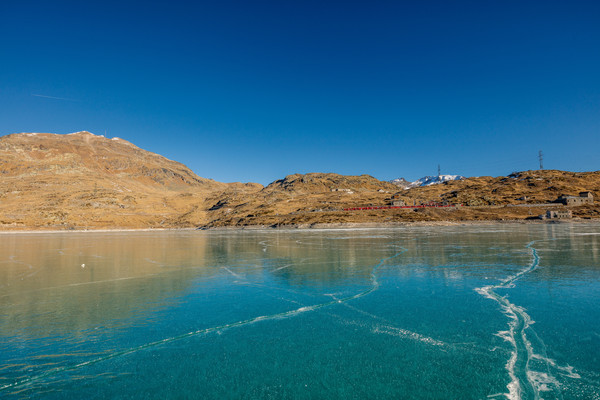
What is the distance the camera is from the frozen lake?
7.39 metres

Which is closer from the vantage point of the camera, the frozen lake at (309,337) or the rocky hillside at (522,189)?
the frozen lake at (309,337)

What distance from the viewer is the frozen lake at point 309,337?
7395 mm

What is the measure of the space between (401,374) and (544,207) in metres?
123

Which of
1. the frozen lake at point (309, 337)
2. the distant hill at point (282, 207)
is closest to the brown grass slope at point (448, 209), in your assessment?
the distant hill at point (282, 207)

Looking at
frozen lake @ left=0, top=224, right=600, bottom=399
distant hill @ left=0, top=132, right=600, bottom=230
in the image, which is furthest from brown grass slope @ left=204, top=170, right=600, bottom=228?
frozen lake @ left=0, top=224, right=600, bottom=399

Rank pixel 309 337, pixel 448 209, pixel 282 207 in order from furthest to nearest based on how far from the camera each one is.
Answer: pixel 282 207 < pixel 448 209 < pixel 309 337

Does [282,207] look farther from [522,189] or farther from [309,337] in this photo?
[309,337]

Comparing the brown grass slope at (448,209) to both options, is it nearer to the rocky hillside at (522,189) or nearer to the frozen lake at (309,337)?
the rocky hillside at (522,189)

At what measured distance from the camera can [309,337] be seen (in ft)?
34.1

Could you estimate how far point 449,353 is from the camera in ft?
29.0

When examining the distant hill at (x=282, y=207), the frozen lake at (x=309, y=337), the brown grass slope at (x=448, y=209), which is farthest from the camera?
the distant hill at (x=282, y=207)

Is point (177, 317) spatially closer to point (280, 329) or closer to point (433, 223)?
point (280, 329)

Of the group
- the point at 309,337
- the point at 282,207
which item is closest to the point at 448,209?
the point at 282,207

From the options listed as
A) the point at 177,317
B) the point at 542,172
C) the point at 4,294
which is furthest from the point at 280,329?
the point at 542,172
